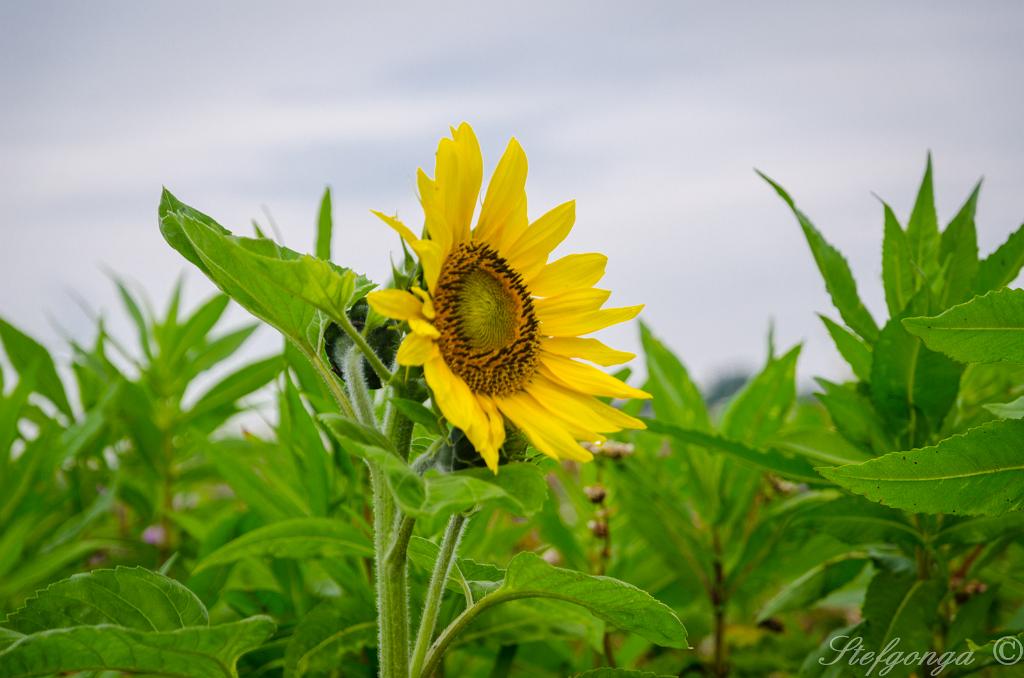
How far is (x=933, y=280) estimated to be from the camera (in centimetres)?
146

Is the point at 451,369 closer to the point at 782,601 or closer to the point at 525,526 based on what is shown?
the point at 525,526

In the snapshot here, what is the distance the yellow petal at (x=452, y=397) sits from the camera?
77 cm

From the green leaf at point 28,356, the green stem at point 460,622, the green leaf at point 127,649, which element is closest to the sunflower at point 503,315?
the green stem at point 460,622

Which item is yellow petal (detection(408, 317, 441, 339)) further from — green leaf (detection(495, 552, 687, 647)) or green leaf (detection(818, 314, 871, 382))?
green leaf (detection(818, 314, 871, 382))

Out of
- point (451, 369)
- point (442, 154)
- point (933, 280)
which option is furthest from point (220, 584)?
point (933, 280)

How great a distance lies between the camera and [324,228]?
4.78 ft

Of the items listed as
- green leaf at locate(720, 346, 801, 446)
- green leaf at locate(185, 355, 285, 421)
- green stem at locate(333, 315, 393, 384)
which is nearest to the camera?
green stem at locate(333, 315, 393, 384)

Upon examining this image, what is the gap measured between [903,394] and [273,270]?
39.8 inches

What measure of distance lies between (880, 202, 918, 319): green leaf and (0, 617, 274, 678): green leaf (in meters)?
1.12

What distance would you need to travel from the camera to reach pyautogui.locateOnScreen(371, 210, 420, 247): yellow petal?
0.77m

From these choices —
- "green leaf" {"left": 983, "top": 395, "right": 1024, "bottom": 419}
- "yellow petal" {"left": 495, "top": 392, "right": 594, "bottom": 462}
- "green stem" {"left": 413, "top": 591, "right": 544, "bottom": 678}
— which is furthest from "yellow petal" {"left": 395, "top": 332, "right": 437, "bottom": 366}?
"green leaf" {"left": 983, "top": 395, "right": 1024, "bottom": 419}

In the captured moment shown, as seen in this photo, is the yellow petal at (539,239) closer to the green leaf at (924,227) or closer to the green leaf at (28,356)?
the green leaf at (924,227)

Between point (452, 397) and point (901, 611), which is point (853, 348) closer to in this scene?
point (901, 611)

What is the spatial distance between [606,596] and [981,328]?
1.83 ft
